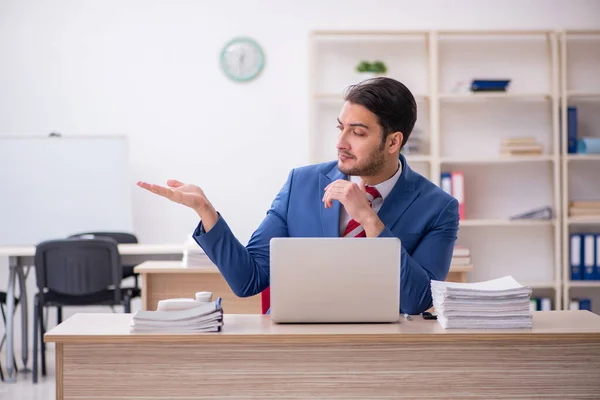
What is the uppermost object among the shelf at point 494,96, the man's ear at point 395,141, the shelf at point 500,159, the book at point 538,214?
the shelf at point 494,96

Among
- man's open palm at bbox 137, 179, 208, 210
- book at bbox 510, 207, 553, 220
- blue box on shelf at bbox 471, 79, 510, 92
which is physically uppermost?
blue box on shelf at bbox 471, 79, 510, 92

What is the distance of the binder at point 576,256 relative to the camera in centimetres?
563

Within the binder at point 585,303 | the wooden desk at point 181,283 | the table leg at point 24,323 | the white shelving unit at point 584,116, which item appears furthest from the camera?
the white shelving unit at point 584,116

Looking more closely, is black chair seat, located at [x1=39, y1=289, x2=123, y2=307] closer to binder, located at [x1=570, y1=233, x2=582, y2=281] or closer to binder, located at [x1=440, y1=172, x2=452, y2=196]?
binder, located at [x1=440, y1=172, x2=452, y2=196]

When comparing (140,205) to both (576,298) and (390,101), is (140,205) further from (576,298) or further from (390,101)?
(390,101)

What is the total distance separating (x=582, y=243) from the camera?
5637 mm

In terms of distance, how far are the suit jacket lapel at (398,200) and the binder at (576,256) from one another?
11.7ft

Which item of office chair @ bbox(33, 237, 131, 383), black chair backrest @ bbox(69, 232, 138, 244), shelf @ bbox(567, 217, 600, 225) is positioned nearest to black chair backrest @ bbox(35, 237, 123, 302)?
office chair @ bbox(33, 237, 131, 383)

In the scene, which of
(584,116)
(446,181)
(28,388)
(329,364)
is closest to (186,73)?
(446,181)

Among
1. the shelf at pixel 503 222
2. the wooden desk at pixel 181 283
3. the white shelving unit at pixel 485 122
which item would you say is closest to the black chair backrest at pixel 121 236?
the wooden desk at pixel 181 283

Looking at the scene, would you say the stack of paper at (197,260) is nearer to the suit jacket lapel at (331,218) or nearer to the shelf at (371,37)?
the suit jacket lapel at (331,218)

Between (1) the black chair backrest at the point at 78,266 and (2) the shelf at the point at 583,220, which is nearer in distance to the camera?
(1) the black chair backrest at the point at 78,266

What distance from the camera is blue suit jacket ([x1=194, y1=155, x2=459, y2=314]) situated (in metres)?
2.26

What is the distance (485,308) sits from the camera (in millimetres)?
1966
